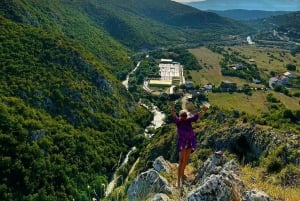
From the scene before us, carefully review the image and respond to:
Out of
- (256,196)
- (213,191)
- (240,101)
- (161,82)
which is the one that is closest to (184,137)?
(213,191)

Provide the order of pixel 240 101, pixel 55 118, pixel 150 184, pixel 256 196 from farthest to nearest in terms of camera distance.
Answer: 1. pixel 240 101
2. pixel 55 118
3. pixel 150 184
4. pixel 256 196

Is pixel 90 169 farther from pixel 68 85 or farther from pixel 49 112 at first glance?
pixel 68 85

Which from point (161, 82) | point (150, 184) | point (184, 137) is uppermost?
point (184, 137)

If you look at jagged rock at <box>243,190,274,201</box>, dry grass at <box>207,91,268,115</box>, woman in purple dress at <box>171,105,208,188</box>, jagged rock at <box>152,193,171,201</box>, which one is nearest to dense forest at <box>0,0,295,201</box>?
dry grass at <box>207,91,268,115</box>

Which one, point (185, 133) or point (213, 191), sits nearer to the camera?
point (213, 191)

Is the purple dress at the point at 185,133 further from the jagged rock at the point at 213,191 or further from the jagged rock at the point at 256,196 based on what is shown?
the jagged rock at the point at 256,196

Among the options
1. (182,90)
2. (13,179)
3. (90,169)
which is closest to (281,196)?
(13,179)

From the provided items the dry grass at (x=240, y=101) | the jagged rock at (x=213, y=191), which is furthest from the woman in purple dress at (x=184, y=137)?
the dry grass at (x=240, y=101)

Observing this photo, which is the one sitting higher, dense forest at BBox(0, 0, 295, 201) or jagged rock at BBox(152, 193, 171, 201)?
jagged rock at BBox(152, 193, 171, 201)

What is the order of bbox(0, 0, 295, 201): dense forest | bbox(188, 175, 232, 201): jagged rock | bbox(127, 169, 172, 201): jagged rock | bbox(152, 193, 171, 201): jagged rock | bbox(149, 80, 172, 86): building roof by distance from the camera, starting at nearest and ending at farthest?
1. bbox(188, 175, 232, 201): jagged rock
2. bbox(152, 193, 171, 201): jagged rock
3. bbox(127, 169, 172, 201): jagged rock
4. bbox(0, 0, 295, 201): dense forest
5. bbox(149, 80, 172, 86): building roof

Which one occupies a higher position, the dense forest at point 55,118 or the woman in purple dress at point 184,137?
the woman in purple dress at point 184,137

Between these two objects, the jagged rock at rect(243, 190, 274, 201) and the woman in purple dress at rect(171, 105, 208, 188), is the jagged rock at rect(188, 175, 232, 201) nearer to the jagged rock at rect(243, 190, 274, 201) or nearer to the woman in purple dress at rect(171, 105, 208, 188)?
the jagged rock at rect(243, 190, 274, 201)

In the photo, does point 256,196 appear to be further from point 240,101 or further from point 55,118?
point 240,101
